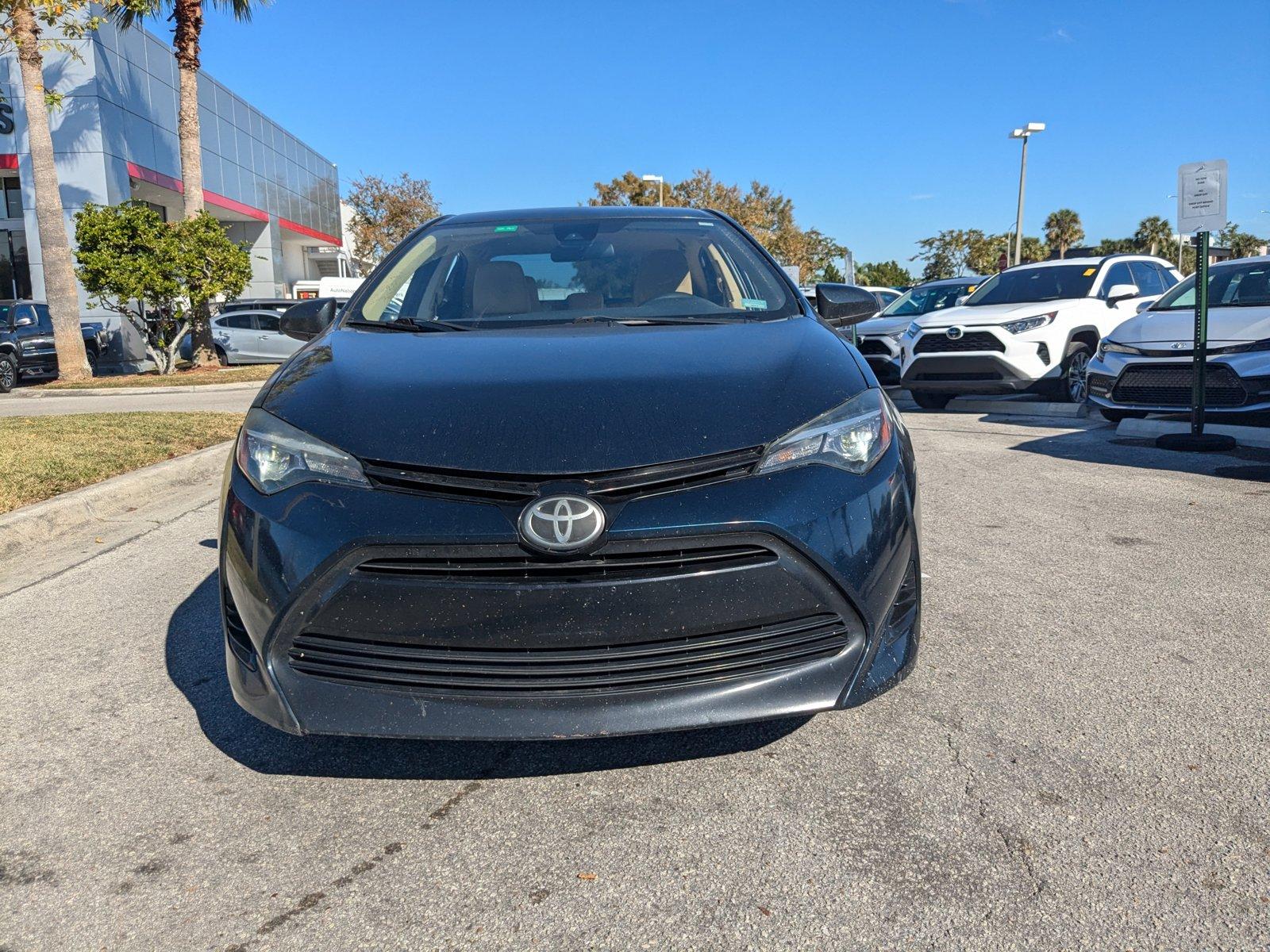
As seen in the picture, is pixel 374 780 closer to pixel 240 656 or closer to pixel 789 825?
pixel 240 656

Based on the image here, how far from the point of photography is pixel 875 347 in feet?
44.6

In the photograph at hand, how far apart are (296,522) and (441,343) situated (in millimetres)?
947

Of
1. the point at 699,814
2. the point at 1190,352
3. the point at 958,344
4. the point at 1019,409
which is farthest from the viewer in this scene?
the point at 1019,409

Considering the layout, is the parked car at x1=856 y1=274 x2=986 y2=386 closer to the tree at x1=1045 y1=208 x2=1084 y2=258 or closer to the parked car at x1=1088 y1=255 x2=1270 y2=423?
the parked car at x1=1088 y1=255 x2=1270 y2=423

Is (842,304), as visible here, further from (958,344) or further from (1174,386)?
(958,344)

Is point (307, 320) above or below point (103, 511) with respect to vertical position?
above

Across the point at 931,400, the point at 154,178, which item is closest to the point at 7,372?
the point at 154,178

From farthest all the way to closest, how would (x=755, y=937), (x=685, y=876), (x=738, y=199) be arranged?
(x=738, y=199), (x=685, y=876), (x=755, y=937)

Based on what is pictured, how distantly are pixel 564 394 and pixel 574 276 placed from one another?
1340 mm

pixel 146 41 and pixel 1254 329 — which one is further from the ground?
pixel 146 41

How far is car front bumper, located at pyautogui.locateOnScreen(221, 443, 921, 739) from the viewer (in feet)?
7.33

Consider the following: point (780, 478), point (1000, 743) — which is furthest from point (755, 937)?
point (1000, 743)

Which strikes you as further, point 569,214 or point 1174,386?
point 1174,386

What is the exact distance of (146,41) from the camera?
26.9 m
